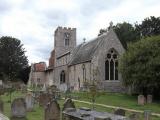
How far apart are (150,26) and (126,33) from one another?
4.11 m

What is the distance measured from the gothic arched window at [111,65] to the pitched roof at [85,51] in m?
2.17

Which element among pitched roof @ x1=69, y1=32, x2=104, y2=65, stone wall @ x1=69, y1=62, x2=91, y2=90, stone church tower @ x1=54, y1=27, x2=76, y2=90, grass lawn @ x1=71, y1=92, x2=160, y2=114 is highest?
stone church tower @ x1=54, y1=27, x2=76, y2=90

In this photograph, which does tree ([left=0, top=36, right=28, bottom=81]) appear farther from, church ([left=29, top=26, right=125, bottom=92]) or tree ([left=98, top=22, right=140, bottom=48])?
tree ([left=98, top=22, right=140, bottom=48])

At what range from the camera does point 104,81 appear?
51406 millimetres

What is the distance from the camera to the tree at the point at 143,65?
39741mm

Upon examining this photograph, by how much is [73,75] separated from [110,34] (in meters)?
11.4

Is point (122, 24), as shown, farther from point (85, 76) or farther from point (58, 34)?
point (85, 76)

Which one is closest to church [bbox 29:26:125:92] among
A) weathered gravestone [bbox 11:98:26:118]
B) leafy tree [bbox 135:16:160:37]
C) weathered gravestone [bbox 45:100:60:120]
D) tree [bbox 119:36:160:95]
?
tree [bbox 119:36:160:95]

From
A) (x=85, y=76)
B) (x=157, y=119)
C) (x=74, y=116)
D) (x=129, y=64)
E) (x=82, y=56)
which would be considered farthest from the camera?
(x=82, y=56)

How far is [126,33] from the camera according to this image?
2623 inches

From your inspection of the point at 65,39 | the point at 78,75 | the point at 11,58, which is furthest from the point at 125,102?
the point at 11,58

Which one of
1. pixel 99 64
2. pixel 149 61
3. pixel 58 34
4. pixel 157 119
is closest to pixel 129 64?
pixel 149 61

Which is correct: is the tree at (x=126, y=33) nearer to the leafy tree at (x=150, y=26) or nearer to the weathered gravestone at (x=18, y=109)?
the leafy tree at (x=150, y=26)

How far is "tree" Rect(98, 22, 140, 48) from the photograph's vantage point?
215ft
